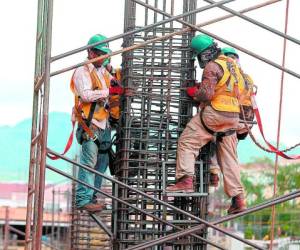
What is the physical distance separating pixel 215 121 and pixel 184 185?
78 centimetres

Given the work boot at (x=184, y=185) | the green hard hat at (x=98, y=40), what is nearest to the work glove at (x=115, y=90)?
the green hard hat at (x=98, y=40)

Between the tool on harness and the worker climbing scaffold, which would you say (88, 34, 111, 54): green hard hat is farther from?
the tool on harness

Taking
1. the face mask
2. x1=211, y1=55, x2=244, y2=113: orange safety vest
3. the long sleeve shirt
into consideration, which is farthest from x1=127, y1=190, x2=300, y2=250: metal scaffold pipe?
the face mask

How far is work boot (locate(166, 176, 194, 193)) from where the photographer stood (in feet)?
38.1

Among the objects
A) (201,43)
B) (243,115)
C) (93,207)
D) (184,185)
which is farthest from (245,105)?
(93,207)

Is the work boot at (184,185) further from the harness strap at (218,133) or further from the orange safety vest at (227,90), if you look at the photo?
the orange safety vest at (227,90)

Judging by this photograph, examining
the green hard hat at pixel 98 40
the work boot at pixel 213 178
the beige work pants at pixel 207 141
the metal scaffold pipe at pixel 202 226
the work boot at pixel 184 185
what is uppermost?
the green hard hat at pixel 98 40

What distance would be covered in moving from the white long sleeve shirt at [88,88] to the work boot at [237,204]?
1.73 metres

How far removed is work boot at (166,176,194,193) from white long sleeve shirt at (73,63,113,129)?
120 cm

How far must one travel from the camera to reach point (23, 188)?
119 meters

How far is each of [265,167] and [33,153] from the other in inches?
3264

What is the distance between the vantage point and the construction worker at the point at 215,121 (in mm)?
11594

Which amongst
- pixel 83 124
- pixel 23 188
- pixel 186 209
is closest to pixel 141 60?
pixel 83 124

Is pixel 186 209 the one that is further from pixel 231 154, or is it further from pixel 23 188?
pixel 23 188
